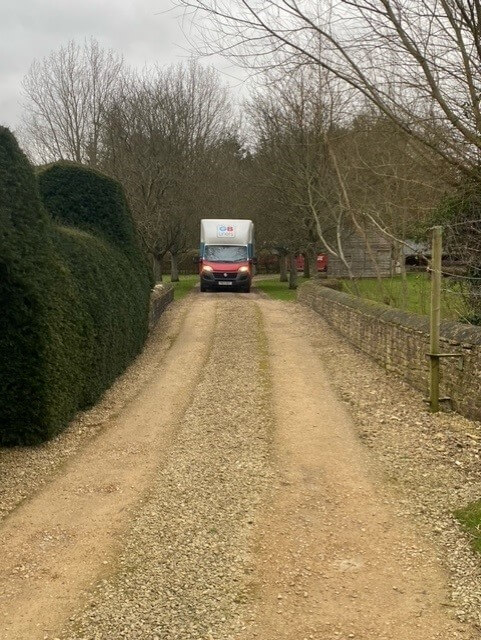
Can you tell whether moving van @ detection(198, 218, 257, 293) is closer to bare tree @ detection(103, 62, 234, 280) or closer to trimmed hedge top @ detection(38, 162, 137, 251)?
bare tree @ detection(103, 62, 234, 280)

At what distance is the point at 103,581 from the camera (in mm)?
4191

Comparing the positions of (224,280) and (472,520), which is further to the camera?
(224,280)

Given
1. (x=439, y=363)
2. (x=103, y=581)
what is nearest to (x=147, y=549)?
(x=103, y=581)

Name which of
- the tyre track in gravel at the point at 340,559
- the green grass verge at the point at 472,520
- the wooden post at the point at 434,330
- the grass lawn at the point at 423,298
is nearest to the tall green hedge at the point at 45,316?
the tyre track in gravel at the point at 340,559

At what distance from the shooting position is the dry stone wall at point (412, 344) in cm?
778

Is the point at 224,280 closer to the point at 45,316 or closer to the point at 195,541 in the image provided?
the point at 45,316

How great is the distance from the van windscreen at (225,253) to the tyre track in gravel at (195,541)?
732 inches

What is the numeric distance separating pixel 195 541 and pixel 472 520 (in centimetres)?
230

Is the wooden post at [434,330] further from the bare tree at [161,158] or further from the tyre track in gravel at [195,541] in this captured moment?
the bare tree at [161,158]

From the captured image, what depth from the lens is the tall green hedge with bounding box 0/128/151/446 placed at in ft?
22.7

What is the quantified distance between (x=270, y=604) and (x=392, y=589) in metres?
0.85

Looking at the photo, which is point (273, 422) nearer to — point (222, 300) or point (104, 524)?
point (104, 524)

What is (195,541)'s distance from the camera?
476 centimetres

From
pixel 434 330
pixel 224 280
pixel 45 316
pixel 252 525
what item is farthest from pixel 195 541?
pixel 224 280
